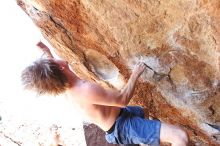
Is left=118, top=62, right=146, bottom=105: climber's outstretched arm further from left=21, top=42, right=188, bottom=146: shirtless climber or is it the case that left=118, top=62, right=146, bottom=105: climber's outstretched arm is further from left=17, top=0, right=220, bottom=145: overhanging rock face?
left=17, top=0, right=220, bottom=145: overhanging rock face

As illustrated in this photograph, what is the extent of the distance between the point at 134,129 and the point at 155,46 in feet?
2.45

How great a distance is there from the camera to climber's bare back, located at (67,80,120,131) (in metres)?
3.06

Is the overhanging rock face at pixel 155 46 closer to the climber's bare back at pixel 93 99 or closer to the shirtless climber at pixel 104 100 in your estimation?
the shirtless climber at pixel 104 100

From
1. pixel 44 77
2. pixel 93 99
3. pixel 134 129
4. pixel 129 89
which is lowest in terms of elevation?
pixel 134 129

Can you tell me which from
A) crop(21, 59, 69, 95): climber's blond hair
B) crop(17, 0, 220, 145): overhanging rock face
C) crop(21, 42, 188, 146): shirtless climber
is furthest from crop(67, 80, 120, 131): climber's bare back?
crop(17, 0, 220, 145): overhanging rock face

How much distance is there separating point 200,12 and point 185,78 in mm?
769

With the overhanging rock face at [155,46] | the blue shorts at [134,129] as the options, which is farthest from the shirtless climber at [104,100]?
the overhanging rock face at [155,46]

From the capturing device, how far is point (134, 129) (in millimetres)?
3404

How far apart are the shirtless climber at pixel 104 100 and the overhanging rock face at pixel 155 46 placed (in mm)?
275

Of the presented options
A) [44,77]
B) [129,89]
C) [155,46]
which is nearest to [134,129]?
[129,89]

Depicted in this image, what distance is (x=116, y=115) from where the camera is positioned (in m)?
3.50

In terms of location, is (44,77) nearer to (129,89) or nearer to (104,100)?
(104,100)

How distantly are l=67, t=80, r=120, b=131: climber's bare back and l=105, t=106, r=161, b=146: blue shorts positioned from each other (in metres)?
0.15

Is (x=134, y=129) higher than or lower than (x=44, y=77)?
lower
